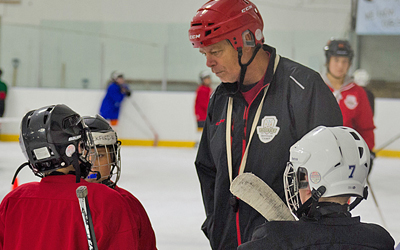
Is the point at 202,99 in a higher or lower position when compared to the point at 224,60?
lower

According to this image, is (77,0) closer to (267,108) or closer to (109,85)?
(109,85)

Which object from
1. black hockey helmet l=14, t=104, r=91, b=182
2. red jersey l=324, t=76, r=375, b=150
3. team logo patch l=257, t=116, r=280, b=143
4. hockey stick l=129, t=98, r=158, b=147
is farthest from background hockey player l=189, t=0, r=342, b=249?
hockey stick l=129, t=98, r=158, b=147

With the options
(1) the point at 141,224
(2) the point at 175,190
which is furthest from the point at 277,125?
(2) the point at 175,190

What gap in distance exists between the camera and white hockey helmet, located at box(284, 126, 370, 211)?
3.62 feet

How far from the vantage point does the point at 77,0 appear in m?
10.6

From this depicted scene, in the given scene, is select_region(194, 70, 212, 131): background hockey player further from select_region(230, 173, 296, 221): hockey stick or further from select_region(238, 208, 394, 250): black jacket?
select_region(238, 208, 394, 250): black jacket

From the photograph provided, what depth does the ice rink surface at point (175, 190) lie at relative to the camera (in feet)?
11.7

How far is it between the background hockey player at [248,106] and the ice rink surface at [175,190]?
1714mm

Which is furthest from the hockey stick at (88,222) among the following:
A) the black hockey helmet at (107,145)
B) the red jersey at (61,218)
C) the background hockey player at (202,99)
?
the background hockey player at (202,99)

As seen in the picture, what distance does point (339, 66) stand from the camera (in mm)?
3273

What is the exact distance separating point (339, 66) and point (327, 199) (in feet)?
7.61

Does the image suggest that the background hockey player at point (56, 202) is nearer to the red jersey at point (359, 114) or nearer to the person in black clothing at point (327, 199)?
the person in black clothing at point (327, 199)

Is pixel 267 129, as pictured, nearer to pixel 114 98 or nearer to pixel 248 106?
pixel 248 106

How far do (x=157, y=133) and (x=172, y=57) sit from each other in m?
1.60
